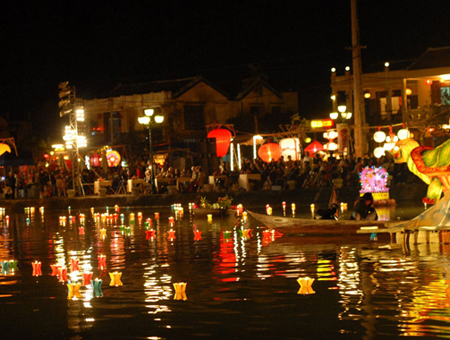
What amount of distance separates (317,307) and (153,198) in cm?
2543

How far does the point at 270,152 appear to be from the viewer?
1361 inches

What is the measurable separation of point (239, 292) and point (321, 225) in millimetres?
5988

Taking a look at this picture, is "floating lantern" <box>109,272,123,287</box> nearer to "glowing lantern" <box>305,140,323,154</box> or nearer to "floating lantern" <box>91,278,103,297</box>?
"floating lantern" <box>91,278,103,297</box>

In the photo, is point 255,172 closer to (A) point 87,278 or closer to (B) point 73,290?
(A) point 87,278

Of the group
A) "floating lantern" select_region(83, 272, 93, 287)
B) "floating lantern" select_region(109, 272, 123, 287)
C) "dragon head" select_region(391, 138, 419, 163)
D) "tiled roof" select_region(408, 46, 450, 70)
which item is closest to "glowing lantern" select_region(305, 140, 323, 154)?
"tiled roof" select_region(408, 46, 450, 70)

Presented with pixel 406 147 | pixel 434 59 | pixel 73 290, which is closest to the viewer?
pixel 73 290

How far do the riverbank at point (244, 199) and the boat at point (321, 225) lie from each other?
358 inches

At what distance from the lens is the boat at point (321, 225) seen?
15906 millimetres

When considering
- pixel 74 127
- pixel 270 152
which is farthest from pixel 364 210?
pixel 74 127

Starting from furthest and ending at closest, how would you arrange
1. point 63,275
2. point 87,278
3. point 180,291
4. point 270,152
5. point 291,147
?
1. point 291,147
2. point 270,152
3. point 63,275
4. point 87,278
5. point 180,291

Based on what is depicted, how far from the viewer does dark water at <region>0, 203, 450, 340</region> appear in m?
8.57

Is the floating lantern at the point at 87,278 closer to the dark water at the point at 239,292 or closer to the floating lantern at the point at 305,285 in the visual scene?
the dark water at the point at 239,292

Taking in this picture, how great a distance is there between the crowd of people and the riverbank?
3.03 ft

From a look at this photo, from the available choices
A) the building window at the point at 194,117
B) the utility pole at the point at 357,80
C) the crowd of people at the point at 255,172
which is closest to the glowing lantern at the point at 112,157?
the crowd of people at the point at 255,172
